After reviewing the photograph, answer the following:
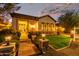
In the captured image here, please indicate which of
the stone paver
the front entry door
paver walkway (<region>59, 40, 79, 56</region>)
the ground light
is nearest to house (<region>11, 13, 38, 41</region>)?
the front entry door

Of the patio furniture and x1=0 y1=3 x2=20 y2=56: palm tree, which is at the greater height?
x1=0 y1=3 x2=20 y2=56: palm tree

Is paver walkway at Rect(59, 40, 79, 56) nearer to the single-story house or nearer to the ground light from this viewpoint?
the single-story house

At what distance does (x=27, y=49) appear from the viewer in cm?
193

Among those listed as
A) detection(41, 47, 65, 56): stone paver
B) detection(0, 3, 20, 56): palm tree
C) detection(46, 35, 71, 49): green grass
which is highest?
detection(0, 3, 20, 56): palm tree

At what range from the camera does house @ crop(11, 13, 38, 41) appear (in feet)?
6.30

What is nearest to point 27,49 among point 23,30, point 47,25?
point 23,30

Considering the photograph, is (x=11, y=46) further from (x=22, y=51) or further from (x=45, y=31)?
(x=45, y=31)

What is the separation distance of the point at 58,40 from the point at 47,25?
0.66 feet

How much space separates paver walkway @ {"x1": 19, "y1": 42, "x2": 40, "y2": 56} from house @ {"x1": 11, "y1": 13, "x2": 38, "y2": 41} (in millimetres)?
64

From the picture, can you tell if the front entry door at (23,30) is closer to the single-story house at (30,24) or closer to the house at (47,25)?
the single-story house at (30,24)

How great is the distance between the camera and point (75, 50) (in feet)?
6.24

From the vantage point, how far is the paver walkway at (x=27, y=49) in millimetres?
1920

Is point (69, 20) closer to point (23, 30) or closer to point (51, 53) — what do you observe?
point (51, 53)

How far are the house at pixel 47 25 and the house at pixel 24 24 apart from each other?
0.05m
